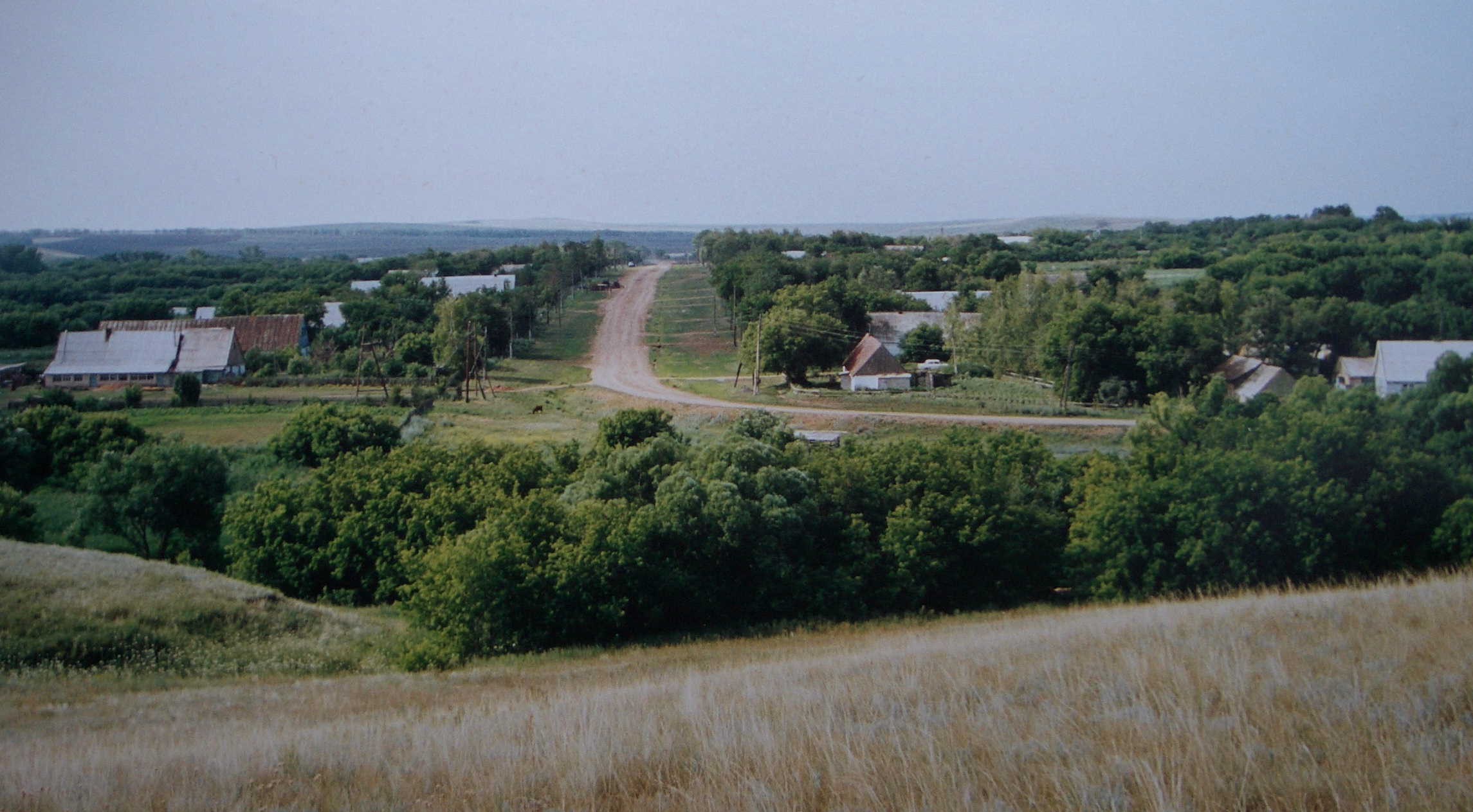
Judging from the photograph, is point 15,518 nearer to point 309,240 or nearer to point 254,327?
point 254,327

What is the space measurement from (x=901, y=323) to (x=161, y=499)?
27.7 m

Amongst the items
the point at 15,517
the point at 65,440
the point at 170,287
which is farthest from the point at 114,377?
the point at 15,517

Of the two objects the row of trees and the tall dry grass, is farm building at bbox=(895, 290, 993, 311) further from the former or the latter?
the tall dry grass

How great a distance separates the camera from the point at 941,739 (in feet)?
14.8

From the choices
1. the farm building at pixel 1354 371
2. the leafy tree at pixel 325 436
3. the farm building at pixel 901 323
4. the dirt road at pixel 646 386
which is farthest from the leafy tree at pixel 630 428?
the farm building at pixel 901 323

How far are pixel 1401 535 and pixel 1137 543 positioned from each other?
4136 millimetres

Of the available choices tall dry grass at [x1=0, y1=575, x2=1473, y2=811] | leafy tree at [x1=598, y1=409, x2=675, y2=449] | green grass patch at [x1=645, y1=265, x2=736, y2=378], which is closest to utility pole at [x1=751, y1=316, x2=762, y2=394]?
green grass patch at [x1=645, y1=265, x2=736, y2=378]

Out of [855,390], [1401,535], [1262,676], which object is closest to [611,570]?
[1262,676]

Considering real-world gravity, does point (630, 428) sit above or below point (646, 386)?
above

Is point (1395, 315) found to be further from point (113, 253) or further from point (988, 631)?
point (113, 253)

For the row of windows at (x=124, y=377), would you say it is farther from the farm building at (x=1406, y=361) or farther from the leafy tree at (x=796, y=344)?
the farm building at (x=1406, y=361)

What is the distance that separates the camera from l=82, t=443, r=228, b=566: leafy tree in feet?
70.2

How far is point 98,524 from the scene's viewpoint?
21672 millimetres

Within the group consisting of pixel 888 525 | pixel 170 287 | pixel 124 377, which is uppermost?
pixel 170 287
